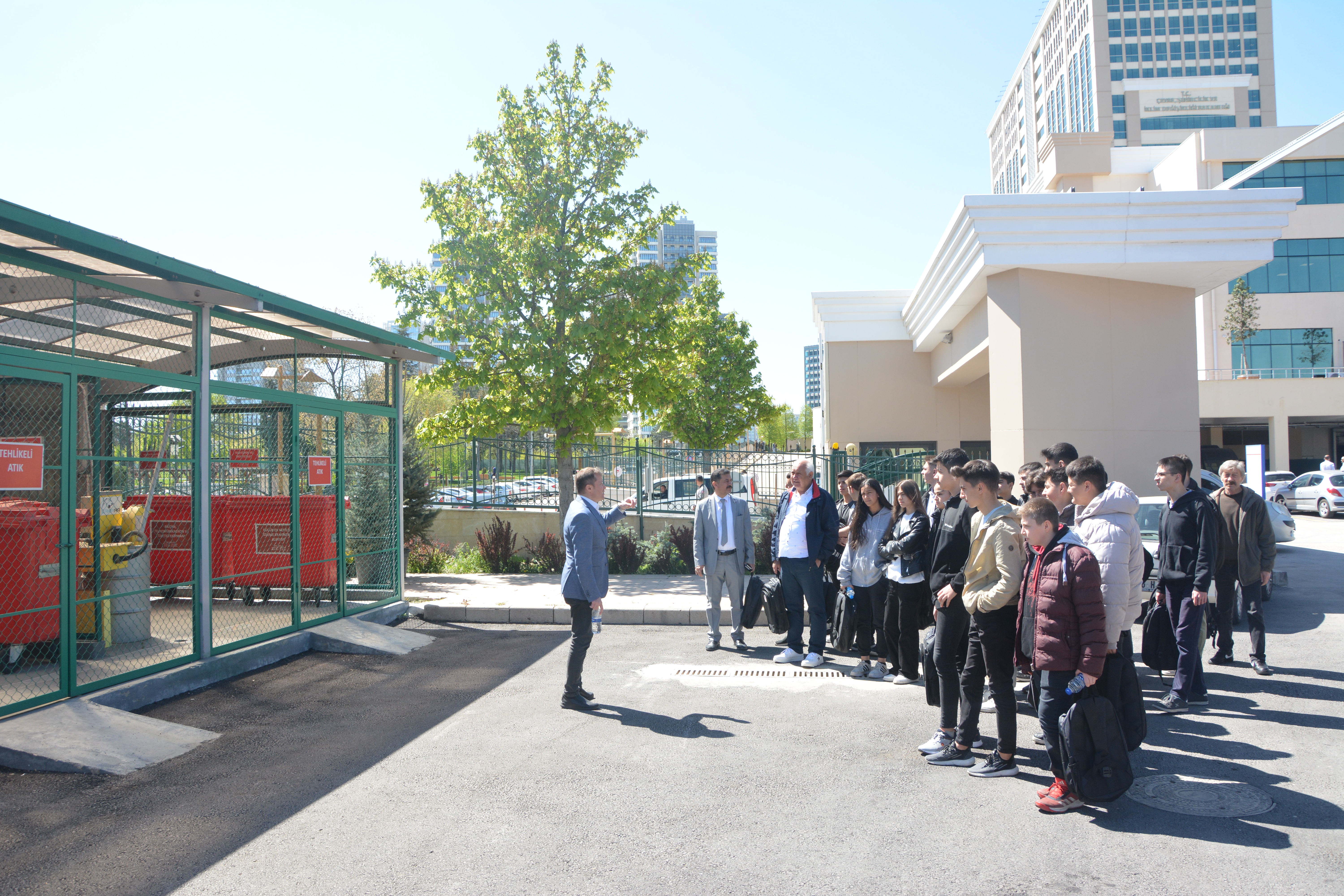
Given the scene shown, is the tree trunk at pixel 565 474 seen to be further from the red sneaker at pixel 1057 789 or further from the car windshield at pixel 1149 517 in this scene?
the red sneaker at pixel 1057 789

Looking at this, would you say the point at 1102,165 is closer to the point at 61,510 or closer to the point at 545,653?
the point at 545,653

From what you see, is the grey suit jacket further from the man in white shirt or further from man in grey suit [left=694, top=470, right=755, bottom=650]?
the man in white shirt

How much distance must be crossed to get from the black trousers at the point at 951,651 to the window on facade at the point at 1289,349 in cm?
4337

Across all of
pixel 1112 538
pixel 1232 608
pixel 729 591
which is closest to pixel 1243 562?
pixel 1232 608

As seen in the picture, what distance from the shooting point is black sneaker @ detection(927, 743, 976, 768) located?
518cm

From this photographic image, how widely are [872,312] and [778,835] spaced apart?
2075cm

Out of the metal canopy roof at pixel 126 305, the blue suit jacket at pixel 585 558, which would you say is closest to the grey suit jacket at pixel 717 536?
the blue suit jacket at pixel 585 558

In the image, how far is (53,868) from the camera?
3.95 m

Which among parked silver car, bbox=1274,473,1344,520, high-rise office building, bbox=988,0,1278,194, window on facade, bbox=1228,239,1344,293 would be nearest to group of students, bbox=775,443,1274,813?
parked silver car, bbox=1274,473,1344,520

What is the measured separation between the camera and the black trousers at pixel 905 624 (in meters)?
6.84

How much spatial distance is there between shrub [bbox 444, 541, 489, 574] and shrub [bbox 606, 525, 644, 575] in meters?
2.17

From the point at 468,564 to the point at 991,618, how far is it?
11.3 metres

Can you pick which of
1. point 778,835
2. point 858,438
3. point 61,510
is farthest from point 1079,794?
point 858,438

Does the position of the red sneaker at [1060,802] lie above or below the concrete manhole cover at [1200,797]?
above
